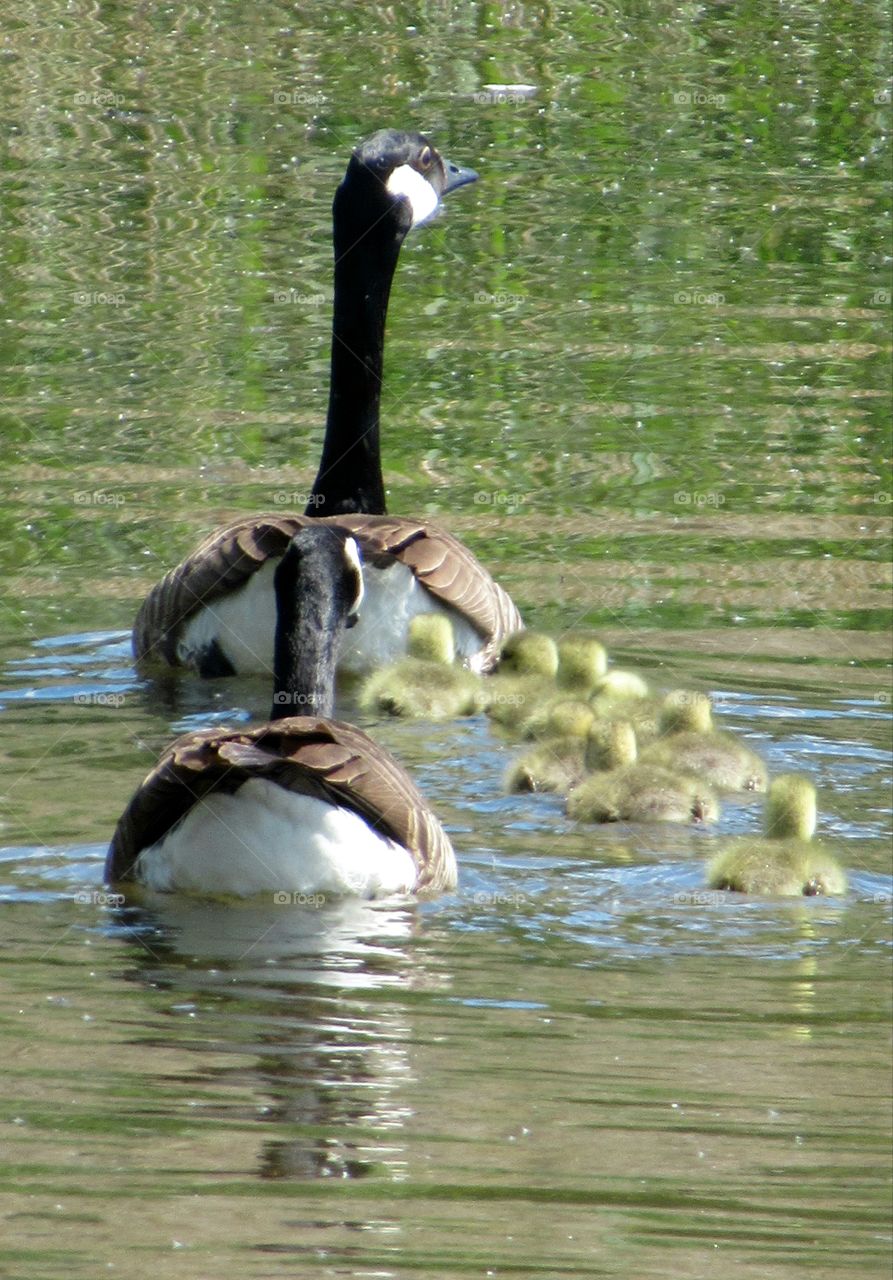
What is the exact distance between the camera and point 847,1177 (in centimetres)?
405

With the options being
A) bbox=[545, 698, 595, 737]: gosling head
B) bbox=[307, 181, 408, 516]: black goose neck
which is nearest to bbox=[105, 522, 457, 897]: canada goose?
bbox=[545, 698, 595, 737]: gosling head

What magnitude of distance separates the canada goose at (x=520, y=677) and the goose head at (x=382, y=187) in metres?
1.83

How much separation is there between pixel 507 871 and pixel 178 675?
248cm

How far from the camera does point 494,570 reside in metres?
9.54

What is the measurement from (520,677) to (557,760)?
1.06 metres

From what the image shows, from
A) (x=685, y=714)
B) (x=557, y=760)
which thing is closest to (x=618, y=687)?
(x=685, y=714)

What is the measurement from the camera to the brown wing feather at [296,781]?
18.1 feet

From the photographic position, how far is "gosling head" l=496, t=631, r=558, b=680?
815cm

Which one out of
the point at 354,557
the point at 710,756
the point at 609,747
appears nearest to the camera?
the point at 354,557

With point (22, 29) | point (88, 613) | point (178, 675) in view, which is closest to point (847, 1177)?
point (178, 675)

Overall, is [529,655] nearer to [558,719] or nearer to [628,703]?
[628,703]

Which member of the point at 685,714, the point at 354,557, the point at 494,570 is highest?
the point at 354,557

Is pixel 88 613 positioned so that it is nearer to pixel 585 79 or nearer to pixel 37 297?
pixel 37 297

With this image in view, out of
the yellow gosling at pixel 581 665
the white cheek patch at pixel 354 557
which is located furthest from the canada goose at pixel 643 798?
the yellow gosling at pixel 581 665
